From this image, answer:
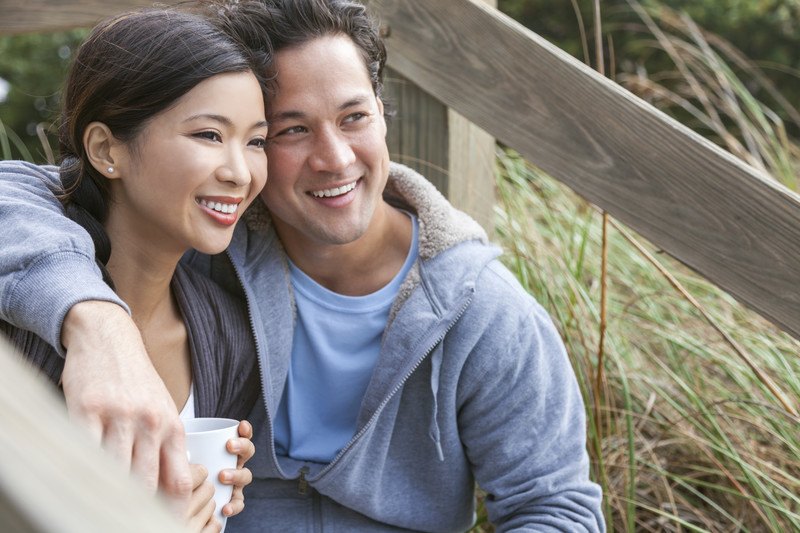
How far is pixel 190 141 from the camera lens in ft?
6.26

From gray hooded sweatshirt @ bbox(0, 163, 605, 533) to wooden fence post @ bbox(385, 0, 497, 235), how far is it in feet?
0.63

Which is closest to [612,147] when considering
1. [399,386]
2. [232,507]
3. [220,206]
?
[399,386]

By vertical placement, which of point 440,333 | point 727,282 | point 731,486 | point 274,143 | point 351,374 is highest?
point 727,282

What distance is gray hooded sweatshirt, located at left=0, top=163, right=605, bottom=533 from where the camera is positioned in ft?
6.89

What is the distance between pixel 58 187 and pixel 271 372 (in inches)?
24.3

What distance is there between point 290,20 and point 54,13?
0.89 m

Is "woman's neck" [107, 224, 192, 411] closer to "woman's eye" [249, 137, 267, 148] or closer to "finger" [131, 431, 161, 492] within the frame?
"woman's eye" [249, 137, 267, 148]

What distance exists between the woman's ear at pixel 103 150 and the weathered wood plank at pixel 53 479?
1493mm

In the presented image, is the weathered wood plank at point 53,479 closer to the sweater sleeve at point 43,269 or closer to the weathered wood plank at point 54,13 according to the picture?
the sweater sleeve at point 43,269

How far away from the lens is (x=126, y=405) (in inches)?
54.6

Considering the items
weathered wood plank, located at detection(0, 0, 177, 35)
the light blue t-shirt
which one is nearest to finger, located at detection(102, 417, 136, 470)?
the light blue t-shirt

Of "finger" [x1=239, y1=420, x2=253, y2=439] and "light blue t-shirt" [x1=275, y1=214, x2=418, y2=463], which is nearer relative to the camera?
"finger" [x1=239, y1=420, x2=253, y2=439]

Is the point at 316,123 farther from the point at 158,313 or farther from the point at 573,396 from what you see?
the point at 573,396

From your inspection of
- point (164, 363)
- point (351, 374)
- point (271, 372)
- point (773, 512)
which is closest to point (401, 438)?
point (351, 374)
